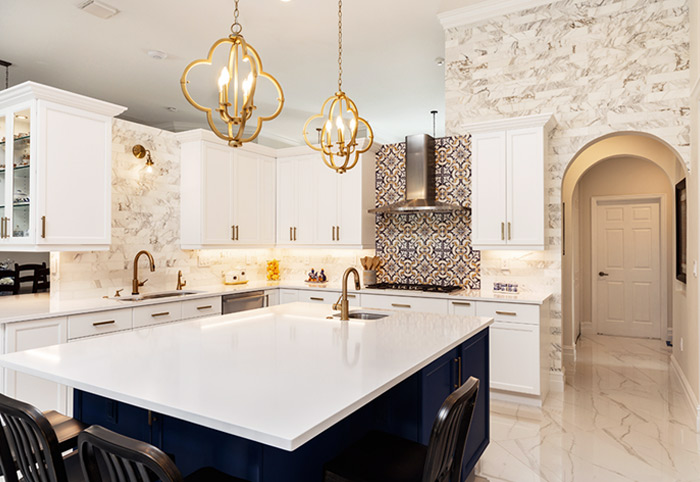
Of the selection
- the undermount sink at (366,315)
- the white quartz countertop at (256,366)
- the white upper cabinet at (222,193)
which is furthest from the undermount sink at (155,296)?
the undermount sink at (366,315)

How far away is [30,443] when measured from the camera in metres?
1.38

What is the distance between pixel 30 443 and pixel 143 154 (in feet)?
11.8

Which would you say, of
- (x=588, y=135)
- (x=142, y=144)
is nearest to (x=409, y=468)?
(x=588, y=135)

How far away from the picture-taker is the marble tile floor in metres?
2.81

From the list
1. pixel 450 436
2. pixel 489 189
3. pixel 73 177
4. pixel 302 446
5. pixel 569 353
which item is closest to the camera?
pixel 450 436

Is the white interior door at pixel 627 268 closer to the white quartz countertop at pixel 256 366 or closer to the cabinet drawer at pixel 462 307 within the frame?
the cabinet drawer at pixel 462 307

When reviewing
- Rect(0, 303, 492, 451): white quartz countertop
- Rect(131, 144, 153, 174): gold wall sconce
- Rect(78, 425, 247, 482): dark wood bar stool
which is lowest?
Rect(78, 425, 247, 482): dark wood bar stool

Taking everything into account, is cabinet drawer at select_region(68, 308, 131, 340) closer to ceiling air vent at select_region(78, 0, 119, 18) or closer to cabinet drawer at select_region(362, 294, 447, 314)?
cabinet drawer at select_region(362, 294, 447, 314)

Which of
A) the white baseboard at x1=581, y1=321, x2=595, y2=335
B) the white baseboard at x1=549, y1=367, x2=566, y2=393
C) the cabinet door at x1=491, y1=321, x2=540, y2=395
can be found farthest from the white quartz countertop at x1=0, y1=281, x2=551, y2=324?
the white baseboard at x1=581, y1=321, x2=595, y2=335

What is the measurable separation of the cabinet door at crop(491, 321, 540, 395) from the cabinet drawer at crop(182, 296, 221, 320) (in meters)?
2.58

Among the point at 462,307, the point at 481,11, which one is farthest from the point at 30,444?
the point at 481,11

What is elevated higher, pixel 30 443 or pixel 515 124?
pixel 515 124

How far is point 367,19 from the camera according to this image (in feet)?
14.6

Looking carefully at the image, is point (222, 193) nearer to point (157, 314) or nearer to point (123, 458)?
point (157, 314)
